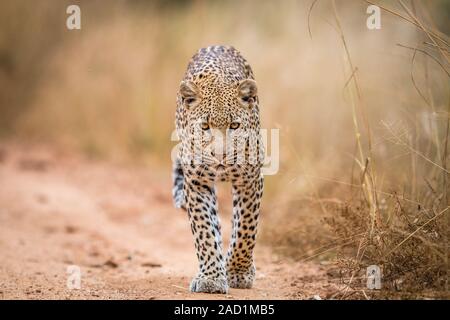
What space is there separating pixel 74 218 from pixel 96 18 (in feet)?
23.7

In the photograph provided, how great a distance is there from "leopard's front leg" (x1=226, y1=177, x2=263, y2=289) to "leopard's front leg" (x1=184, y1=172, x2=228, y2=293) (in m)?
0.27

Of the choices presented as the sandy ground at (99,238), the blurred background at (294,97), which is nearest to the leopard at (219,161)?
the sandy ground at (99,238)

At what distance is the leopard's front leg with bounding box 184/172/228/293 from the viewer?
243 inches

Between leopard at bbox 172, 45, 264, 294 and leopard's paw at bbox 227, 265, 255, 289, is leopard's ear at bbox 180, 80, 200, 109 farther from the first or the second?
leopard's paw at bbox 227, 265, 255, 289

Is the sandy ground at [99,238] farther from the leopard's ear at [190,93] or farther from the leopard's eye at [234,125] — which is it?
the leopard's ear at [190,93]

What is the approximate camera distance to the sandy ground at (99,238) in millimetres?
6512

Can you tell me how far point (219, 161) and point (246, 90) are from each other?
0.71 m

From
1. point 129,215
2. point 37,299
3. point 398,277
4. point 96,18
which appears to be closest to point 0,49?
point 96,18

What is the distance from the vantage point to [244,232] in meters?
6.50

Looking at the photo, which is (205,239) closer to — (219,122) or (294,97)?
(219,122)

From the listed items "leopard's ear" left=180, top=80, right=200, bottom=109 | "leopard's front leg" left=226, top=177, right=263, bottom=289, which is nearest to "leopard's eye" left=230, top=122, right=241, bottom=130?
"leopard's ear" left=180, top=80, right=200, bottom=109

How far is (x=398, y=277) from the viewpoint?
5836 mm
